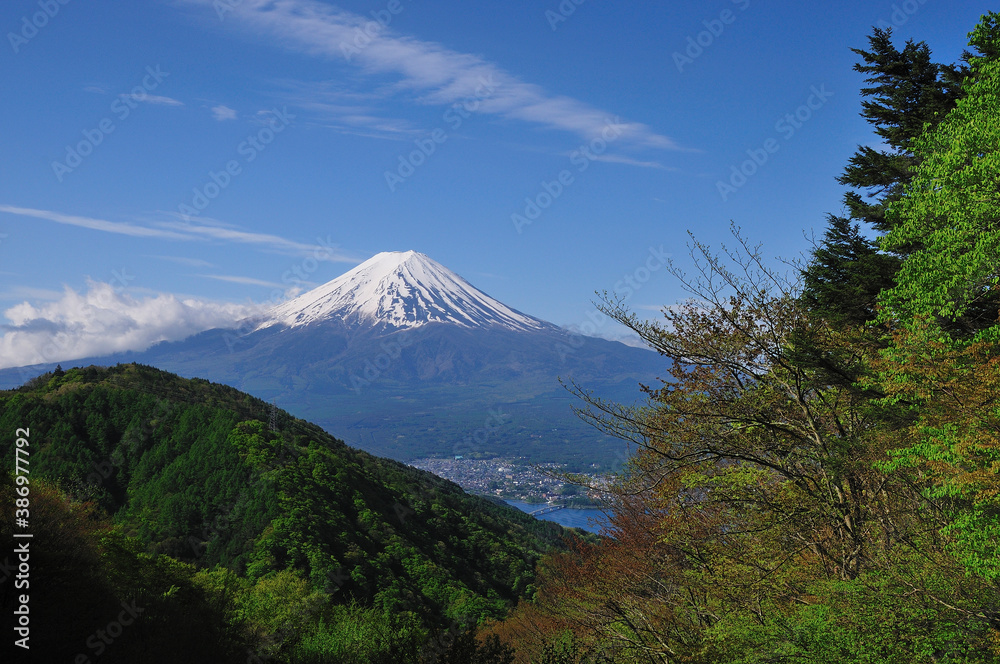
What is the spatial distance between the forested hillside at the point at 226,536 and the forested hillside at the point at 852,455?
6.97 meters

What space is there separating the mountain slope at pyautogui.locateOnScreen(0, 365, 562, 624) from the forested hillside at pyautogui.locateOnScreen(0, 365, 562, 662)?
0.39 ft

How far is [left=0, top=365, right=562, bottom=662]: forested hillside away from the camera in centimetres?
1312

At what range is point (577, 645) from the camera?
1437 centimetres

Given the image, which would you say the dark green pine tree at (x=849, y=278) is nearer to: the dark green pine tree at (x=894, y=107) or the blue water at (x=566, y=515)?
the dark green pine tree at (x=894, y=107)

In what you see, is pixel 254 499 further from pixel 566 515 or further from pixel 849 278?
pixel 566 515

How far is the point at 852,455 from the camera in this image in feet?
30.5

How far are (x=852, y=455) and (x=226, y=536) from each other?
108 ft

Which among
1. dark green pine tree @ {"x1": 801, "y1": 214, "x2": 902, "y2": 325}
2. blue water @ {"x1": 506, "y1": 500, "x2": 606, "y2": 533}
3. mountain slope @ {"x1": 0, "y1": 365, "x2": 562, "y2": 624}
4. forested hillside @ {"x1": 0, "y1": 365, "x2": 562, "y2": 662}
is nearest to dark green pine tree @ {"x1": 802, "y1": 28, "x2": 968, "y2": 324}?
dark green pine tree @ {"x1": 801, "y1": 214, "x2": 902, "y2": 325}

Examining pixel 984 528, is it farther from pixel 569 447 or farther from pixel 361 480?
pixel 569 447

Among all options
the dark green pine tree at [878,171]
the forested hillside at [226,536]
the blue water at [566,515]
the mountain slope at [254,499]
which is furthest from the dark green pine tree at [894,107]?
the blue water at [566,515]

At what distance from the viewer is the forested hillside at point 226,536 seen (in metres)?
13.1

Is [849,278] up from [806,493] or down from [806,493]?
up

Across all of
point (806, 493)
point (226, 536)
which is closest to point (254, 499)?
point (226, 536)

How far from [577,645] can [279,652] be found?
7892 millimetres
